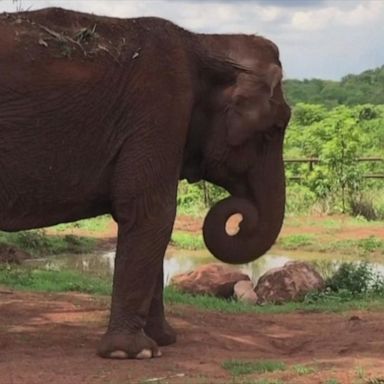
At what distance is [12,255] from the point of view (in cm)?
1550

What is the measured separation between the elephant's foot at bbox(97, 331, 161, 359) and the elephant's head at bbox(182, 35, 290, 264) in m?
0.96

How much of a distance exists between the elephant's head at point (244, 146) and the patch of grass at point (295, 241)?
39.3 feet

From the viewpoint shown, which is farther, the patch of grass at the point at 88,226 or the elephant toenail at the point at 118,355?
the patch of grass at the point at 88,226

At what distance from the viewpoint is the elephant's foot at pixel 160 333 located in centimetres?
725

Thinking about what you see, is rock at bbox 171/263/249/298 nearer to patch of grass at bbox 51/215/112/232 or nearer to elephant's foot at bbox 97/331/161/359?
elephant's foot at bbox 97/331/161/359

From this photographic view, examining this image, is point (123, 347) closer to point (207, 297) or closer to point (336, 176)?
point (207, 297)

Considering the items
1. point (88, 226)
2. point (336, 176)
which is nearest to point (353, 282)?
point (88, 226)

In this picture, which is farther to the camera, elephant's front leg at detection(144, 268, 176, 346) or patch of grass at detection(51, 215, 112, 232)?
patch of grass at detection(51, 215, 112, 232)

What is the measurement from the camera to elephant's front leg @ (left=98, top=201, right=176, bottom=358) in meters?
6.54

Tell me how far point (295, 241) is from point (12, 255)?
6350mm

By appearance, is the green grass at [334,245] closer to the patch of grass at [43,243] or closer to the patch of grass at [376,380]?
the patch of grass at [43,243]

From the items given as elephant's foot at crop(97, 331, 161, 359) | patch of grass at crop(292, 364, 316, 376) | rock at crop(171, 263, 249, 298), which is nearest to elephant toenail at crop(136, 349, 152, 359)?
elephant's foot at crop(97, 331, 161, 359)

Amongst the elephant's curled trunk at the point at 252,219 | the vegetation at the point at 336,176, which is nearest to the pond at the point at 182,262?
the vegetation at the point at 336,176

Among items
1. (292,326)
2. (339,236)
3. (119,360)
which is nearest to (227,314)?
(292,326)
